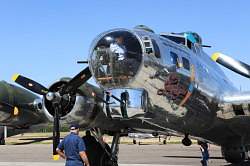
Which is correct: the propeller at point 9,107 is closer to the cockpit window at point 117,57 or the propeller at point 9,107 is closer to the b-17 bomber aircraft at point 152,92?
the b-17 bomber aircraft at point 152,92

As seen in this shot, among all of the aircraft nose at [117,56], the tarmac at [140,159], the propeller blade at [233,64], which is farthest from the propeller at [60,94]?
the tarmac at [140,159]

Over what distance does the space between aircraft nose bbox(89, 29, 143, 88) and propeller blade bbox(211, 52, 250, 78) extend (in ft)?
10.9

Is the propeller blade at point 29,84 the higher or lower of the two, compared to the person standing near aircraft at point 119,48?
lower

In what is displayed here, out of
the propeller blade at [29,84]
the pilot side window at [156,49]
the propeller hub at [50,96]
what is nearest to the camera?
the pilot side window at [156,49]

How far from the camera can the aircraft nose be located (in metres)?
8.82

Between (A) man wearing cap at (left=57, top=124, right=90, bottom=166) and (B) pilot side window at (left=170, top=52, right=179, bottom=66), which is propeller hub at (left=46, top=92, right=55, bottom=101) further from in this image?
(B) pilot side window at (left=170, top=52, right=179, bottom=66)

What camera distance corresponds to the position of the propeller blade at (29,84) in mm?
12047

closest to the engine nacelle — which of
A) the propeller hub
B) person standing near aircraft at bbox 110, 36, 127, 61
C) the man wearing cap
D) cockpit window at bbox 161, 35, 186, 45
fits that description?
the propeller hub

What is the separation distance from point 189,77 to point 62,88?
3371mm

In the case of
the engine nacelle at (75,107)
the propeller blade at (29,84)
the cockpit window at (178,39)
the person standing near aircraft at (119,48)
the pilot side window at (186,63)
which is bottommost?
the engine nacelle at (75,107)

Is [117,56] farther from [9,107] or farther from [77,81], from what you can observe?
[9,107]

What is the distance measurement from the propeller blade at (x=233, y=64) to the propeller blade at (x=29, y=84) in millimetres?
4639

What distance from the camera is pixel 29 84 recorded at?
12.4 m

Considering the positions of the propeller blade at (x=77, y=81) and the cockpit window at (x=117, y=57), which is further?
the propeller blade at (x=77, y=81)
